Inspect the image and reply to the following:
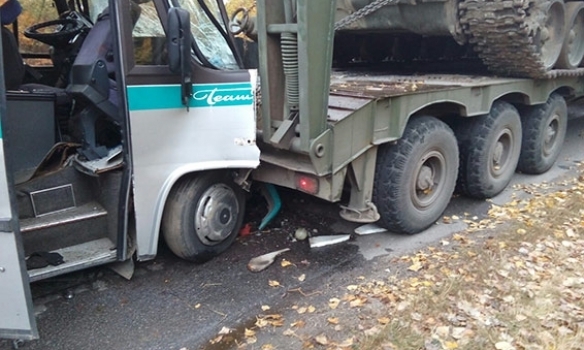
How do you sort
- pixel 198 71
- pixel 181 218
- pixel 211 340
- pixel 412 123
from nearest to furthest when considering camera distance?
pixel 211 340, pixel 198 71, pixel 181 218, pixel 412 123

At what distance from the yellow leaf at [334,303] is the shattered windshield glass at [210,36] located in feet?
5.61

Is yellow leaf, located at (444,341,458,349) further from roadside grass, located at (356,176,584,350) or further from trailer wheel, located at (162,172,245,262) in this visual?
trailer wheel, located at (162,172,245,262)

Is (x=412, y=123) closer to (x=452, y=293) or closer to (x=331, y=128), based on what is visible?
(x=331, y=128)

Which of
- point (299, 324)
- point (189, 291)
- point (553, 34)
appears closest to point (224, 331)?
point (299, 324)

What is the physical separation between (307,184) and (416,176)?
1.05m

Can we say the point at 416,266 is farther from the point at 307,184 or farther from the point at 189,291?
the point at 189,291

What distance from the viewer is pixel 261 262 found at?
418 cm

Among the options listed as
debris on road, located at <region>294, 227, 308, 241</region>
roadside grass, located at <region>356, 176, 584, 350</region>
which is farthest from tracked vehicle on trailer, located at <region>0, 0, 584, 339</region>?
roadside grass, located at <region>356, 176, 584, 350</region>

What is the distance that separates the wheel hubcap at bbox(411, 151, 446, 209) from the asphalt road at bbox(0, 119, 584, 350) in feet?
0.99

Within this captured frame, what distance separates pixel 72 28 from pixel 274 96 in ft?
6.52

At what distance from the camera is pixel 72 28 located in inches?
181

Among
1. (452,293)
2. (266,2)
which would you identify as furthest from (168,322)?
(266,2)

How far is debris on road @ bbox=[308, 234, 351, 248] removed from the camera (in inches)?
178

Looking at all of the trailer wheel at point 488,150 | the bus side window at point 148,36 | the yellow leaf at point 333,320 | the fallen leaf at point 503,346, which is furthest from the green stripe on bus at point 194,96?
the trailer wheel at point 488,150
